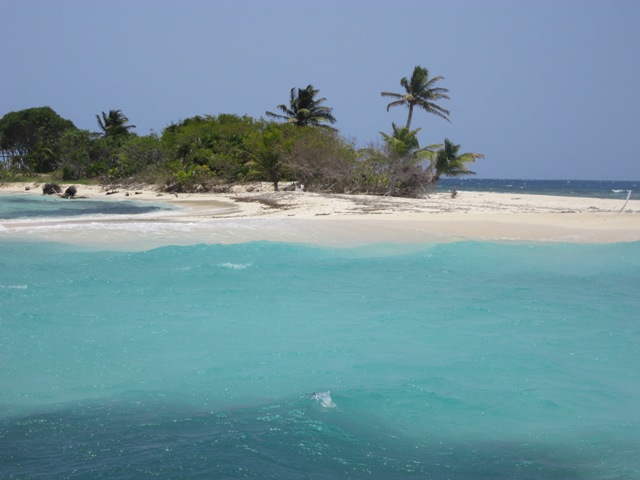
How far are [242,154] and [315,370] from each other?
30.6 meters

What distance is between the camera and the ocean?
4.13 meters

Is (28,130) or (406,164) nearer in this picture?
(406,164)

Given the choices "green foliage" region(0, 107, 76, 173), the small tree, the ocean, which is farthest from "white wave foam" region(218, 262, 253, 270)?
"green foliage" region(0, 107, 76, 173)

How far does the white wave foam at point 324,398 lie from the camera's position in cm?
509

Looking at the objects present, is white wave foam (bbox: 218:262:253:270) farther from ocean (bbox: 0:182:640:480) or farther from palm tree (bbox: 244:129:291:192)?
palm tree (bbox: 244:129:291:192)

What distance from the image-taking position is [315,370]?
20.2 ft

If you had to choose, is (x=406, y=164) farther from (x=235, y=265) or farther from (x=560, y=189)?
(x=560, y=189)

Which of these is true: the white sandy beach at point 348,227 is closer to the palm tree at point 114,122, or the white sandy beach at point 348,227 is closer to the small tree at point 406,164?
the small tree at point 406,164

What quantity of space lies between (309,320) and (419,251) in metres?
5.67

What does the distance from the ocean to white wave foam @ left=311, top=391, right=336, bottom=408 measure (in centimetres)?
4

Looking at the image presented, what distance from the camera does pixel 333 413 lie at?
4.93m

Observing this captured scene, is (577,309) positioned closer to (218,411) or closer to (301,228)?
(218,411)

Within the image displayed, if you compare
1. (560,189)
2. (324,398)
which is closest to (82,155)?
(324,398)

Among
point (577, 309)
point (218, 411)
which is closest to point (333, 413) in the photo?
point (218, 411)
